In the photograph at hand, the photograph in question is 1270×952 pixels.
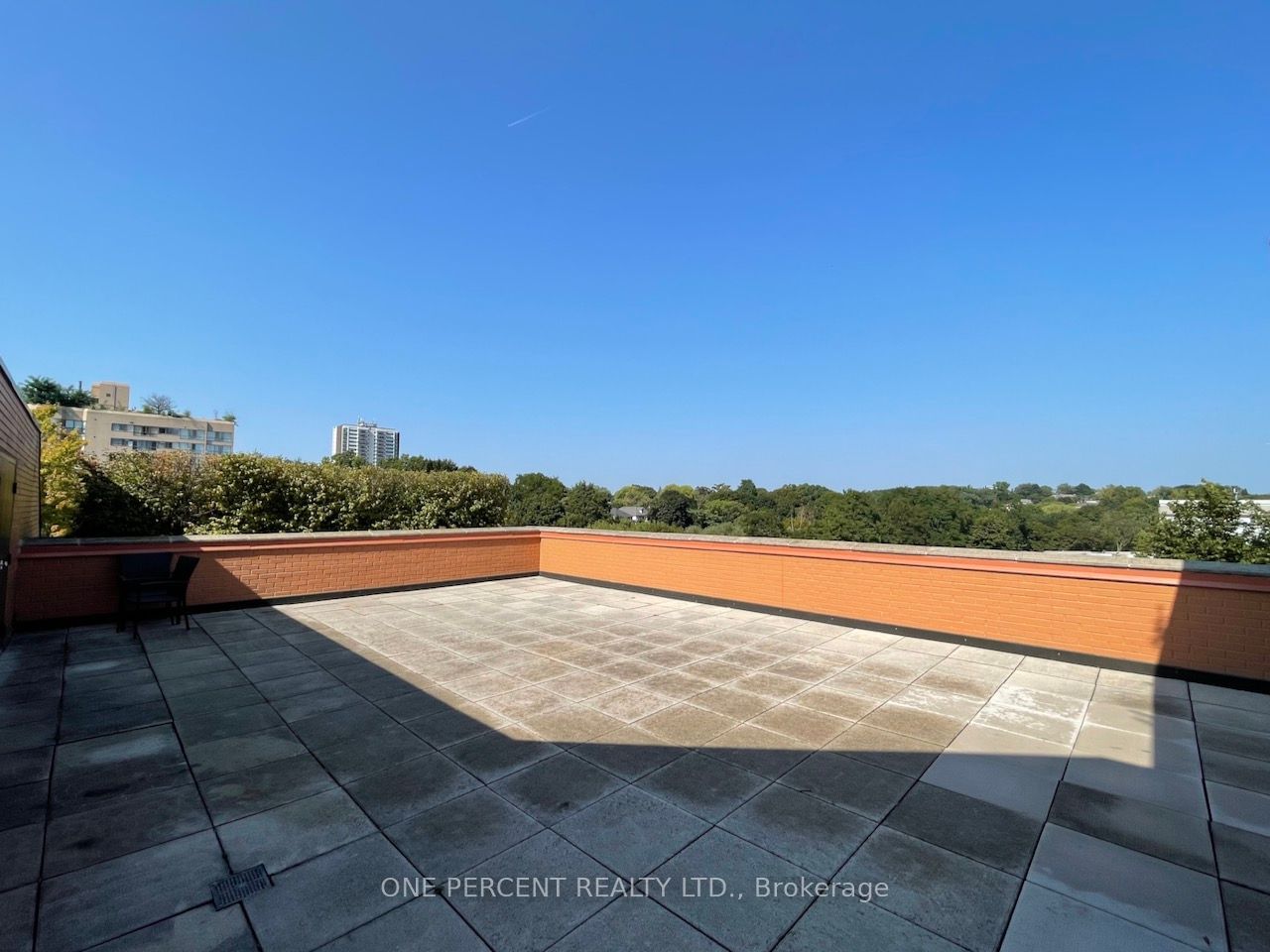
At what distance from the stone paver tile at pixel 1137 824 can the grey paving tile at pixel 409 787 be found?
10.3 feet

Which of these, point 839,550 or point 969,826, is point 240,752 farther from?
point 839,550

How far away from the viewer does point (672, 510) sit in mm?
81062

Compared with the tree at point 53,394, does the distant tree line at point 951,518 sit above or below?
below

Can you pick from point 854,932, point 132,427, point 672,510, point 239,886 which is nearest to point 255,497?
point 239,886

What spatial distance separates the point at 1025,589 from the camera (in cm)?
599

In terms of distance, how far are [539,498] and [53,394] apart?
5298cm

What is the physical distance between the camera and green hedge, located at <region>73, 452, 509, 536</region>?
8.17 m

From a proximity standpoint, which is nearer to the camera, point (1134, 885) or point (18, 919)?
point (18, 919)

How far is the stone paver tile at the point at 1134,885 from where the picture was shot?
2.12 meters

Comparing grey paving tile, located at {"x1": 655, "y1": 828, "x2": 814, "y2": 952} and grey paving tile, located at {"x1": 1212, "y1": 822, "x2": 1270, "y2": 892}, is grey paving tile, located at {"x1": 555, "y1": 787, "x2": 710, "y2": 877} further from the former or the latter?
grey paving tile, located at {"x1": 1212, "y1": 822, "x2": 1270, "y2": 892}

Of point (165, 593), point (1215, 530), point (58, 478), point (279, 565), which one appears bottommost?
point (165, 593)

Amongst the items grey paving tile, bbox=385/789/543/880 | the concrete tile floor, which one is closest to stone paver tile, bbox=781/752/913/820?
the concrete tile floor

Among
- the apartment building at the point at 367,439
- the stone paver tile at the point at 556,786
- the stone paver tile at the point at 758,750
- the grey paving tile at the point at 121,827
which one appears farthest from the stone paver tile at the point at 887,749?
the apartment building at the point at 367,439

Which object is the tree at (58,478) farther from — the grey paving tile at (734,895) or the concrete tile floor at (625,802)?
the grey paving tile at (734,895)
